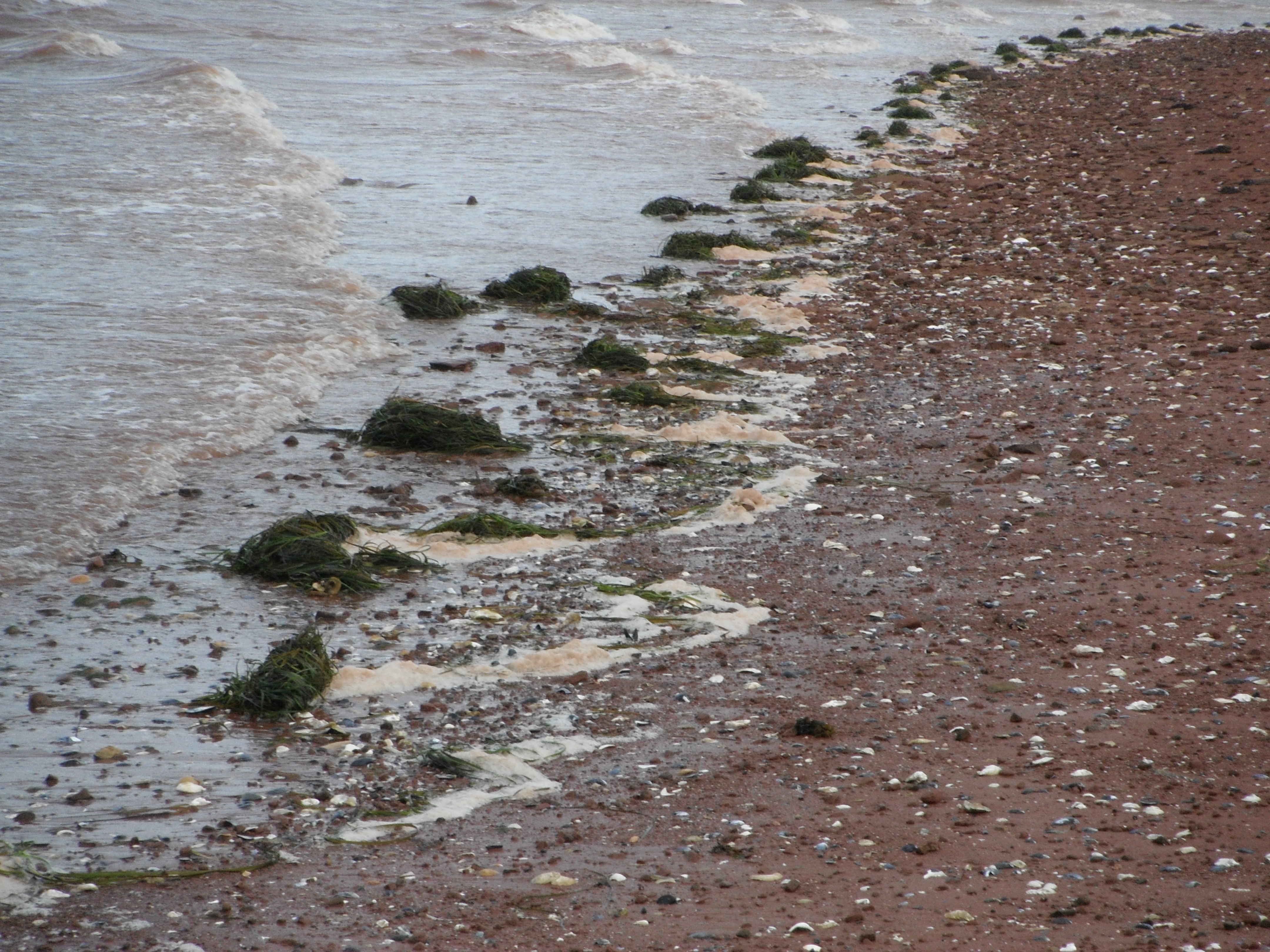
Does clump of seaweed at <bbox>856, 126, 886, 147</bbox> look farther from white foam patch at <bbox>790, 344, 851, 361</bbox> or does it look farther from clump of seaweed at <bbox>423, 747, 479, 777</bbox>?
clump of seaweed at <bbox>423, 747, 479, 777</bbox>

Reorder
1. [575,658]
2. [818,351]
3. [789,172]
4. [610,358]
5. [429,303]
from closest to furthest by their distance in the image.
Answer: [575,658]
[610,358]
[818,351]
[429,303]
[789,172]

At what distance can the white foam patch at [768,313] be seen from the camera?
36.9ft

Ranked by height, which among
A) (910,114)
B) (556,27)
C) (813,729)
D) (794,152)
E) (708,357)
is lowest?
(813,729)

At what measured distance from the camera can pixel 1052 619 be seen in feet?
19.6

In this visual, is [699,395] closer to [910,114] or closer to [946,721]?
[946,721]

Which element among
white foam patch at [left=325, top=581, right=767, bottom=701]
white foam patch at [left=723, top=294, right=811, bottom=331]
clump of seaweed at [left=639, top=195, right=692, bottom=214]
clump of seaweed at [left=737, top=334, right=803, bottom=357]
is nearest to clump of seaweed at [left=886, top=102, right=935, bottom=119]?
clump of seaweed at [left=639, top=195, right=692, bottom=214]

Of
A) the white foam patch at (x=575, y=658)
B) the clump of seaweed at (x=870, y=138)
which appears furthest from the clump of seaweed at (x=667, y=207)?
the white foam patch at (x=575, y=658)

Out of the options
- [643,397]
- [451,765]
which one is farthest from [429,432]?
[451,765]

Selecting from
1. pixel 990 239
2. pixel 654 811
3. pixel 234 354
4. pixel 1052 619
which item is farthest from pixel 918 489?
pixel 990 239

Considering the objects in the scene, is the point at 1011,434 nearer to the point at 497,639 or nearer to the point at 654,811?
the point at 497,639

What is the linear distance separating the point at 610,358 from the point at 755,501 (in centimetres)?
280

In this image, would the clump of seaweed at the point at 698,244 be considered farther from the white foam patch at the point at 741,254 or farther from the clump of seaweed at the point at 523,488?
the clump of seaweed at the point at 523,488

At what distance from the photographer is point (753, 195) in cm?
1633

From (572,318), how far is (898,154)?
10.3 meters
